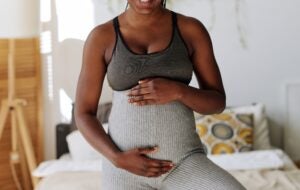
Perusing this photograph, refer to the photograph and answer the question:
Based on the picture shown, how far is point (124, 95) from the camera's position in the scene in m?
1.21

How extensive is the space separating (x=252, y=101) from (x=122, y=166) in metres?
2.12

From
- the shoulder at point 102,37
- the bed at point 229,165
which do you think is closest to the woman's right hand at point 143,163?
the shoulder at point 102,37

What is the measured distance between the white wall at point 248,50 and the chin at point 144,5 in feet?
6.12

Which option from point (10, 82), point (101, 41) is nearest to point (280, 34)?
point (10, 82)

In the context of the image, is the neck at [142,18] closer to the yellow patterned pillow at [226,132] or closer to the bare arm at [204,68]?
the bare arm at [204,68]

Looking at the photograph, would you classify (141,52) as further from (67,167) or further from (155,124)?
(67,167)

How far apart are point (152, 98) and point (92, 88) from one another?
19 centimetres

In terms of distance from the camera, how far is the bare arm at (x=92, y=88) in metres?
1.25

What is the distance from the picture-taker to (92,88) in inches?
50.2

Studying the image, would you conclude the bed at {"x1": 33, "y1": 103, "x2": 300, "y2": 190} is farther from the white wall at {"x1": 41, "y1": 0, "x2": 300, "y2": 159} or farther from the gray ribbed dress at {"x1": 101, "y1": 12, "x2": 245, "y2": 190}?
the gray ribbed dress at {"x1": 101, "y1": 12, "x2": 245, "y2": 190}

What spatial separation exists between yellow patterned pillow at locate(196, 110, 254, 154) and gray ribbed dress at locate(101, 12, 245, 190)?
1.58 metres

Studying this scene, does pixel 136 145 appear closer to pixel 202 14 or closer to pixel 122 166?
pixel 122 166

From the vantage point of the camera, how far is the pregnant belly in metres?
1.18

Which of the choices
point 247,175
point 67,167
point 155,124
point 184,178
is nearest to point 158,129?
point 155,124
